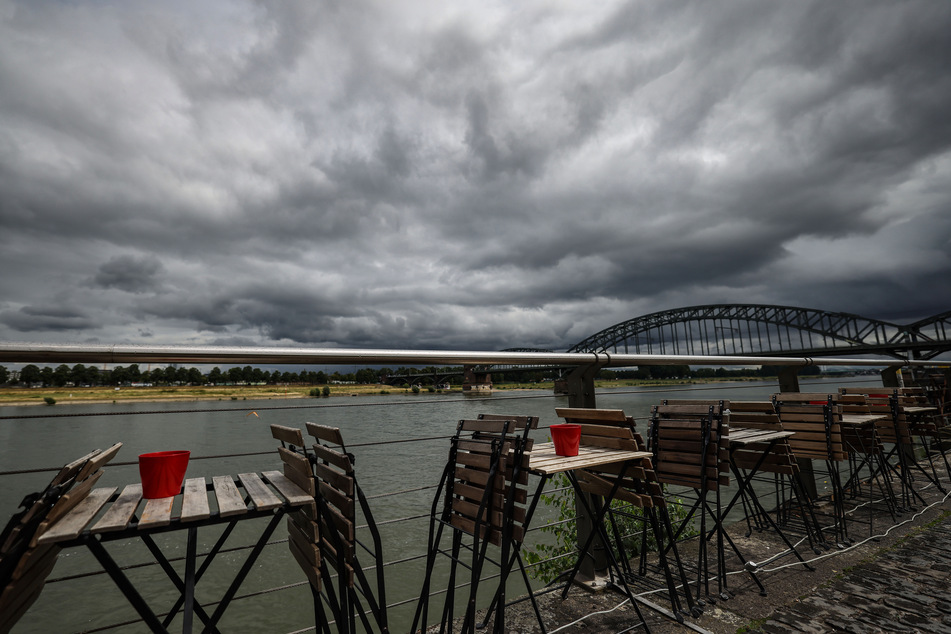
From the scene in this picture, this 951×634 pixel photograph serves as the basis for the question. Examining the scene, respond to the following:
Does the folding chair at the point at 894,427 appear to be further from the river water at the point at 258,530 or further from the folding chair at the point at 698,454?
the folding chair at the point at 698,454

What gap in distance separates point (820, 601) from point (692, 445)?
1.06 metres

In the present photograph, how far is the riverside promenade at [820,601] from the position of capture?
2.17 metres

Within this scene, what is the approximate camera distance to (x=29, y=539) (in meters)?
1.04

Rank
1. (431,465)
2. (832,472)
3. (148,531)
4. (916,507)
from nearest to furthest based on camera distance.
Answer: (148,531) < (832,472) < (916,507) < (431,465)

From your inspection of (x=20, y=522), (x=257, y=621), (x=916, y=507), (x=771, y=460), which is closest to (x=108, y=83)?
(x=257, y=621)

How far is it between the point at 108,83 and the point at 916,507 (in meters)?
16.3

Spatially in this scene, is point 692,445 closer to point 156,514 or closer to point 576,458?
point 576,458

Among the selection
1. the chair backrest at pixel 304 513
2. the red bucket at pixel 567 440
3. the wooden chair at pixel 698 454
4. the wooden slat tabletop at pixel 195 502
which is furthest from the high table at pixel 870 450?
the wooden slat tabletop at pixel 195 502

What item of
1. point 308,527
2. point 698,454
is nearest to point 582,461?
point 698,454

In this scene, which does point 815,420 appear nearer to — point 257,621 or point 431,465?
point 257,621

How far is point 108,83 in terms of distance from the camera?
1072 centimetres

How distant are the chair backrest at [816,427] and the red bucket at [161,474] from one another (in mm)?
3919

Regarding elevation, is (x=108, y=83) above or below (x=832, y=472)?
above

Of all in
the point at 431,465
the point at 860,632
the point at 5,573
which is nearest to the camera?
the point at 5,573
